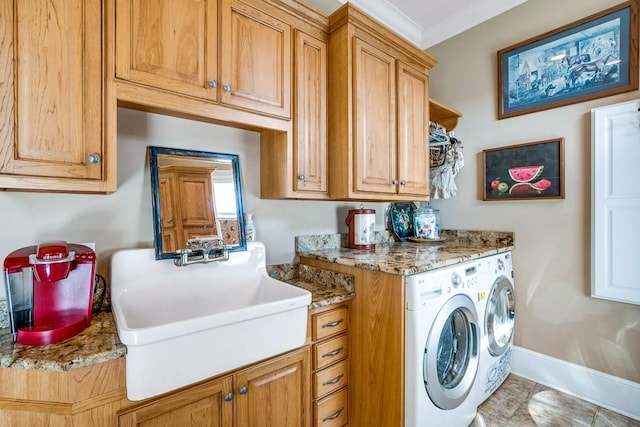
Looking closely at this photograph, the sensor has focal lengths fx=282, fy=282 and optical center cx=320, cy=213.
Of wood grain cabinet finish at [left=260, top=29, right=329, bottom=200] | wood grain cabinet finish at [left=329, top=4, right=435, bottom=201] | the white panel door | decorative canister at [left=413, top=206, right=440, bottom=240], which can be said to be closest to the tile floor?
the white panel door

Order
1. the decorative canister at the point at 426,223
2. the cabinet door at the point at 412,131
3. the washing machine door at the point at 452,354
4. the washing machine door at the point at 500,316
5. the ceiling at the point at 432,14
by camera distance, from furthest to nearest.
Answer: the decorative canister at the point at 426,223 → the ceiling at the point at 432,14 → the cabinet door at the point at 412,131 → the washing machine door at the point at 500,316 → the washing machine door at the point at 452,354

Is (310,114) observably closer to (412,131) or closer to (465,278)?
(412,131)

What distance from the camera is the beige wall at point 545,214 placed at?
1.91m

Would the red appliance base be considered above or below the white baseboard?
above

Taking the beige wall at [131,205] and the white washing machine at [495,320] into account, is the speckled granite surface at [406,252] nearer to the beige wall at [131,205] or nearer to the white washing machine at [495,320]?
the white washing machine at [495,320]

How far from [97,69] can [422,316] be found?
5.59 ft

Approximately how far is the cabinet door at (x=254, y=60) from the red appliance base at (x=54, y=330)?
1.05m

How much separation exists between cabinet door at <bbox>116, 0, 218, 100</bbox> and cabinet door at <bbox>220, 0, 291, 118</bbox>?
0.06 meters

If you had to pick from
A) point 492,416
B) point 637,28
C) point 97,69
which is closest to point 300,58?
point 97,69

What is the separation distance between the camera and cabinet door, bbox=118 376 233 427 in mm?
945

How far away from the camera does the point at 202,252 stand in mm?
1437

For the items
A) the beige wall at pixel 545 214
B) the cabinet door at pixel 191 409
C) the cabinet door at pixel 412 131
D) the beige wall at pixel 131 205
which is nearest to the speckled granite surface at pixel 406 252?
the beige wall at pixel 545 214

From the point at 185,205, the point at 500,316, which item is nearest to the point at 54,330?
the point at 185,205

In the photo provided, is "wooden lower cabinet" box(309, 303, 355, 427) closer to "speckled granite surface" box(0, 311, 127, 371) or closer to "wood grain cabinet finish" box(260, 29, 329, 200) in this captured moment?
"wood grain cabinet finish" box(260, 29, 329, 200)
